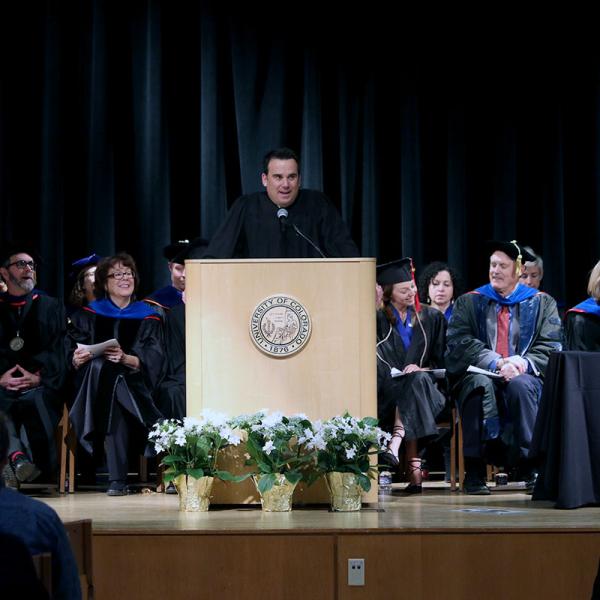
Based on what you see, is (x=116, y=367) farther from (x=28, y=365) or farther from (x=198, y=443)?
(x=198, y=443)

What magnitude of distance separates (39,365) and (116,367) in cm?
45

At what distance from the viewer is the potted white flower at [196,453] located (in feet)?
15.5

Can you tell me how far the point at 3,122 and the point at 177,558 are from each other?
4852mm

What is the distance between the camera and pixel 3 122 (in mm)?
7973

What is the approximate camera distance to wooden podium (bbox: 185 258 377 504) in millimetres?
4867

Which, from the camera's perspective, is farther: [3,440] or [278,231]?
[278,231]

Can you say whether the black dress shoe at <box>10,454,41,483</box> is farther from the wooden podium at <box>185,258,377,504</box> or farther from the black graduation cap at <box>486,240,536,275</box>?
the black graduation cap at <box>486,240,536,275</box>

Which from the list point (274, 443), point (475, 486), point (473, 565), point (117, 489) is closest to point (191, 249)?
point (117, 489)

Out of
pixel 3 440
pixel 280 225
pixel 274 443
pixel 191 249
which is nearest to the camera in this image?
pixel 3 440

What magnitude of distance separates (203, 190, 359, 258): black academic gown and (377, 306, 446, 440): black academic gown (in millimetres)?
1085

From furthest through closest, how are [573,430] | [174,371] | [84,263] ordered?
[84,263] → [174,371] → [573,430]

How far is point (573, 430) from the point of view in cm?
500

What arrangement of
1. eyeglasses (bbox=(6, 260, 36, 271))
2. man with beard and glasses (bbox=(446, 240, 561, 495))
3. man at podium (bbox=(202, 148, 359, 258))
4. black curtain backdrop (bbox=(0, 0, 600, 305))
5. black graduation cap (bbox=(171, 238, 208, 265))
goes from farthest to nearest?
black curtain backdrop (bbox=(0, 0, 600, 305))
black graduation cap (bbox=(171, 238, 208, 265))
eyeglasses (bbox=(6, 260, 36, 271))
man with beard and glasses (bbox=(446, 240, 561, 495))
man at podium (bbox=(202, 148, 359, 258))

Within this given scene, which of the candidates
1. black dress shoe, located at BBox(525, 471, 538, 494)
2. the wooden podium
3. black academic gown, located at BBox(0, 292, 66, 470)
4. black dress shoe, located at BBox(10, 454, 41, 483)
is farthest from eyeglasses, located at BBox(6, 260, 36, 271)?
black dress shoe, located at BBox(525, 471, 538, 494)
